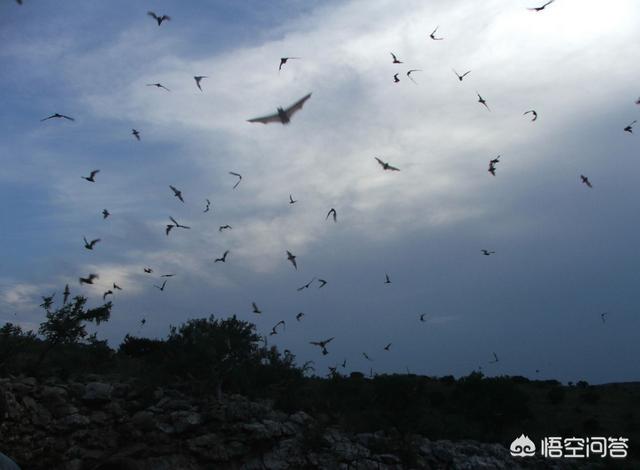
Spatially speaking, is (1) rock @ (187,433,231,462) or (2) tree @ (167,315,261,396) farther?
(2) tree @ (167,315,261,396)

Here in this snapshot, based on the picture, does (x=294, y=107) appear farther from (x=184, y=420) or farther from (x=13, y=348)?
(x=13, y=348)

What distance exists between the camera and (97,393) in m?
19.8

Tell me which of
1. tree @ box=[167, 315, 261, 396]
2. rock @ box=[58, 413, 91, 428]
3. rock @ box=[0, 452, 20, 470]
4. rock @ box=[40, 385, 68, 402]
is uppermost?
tree @ box=[167, 315, 261, 396]

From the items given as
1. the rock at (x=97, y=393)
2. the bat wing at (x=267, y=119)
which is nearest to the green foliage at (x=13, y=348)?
the rock at (x=97, y=393)

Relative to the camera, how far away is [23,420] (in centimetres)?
1744

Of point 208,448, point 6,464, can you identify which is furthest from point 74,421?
point 6,464

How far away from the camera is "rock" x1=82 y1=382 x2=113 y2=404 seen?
19666mm

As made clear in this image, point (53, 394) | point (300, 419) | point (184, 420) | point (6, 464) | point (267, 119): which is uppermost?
point (267, 119)

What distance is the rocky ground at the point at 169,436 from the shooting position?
56.9 feet

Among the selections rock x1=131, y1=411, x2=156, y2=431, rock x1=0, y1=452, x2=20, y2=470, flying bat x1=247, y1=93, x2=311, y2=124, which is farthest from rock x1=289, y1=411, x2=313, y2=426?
flying bat x1=247, y1=93, x2=311, y2=124

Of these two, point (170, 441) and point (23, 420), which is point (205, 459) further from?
point (23, 420)

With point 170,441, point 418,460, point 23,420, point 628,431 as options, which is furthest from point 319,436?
point 628,431

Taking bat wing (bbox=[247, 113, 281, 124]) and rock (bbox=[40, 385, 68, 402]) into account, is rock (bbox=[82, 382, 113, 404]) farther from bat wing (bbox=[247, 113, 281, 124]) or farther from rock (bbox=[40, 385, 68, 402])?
bat wing (bbox=[247, 113, 281, 124])

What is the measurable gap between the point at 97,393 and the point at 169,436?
332 cm
